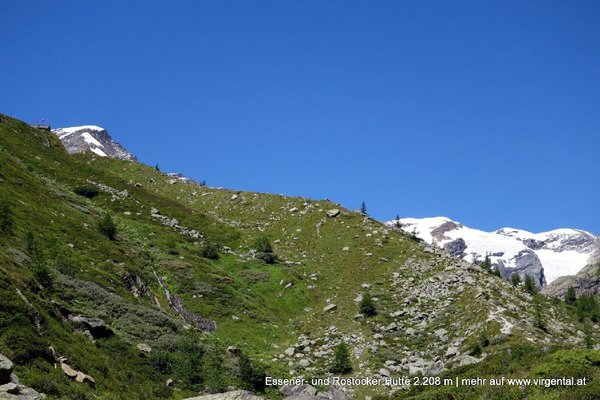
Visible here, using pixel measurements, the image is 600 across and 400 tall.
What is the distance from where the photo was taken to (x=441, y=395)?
2522 centimetres

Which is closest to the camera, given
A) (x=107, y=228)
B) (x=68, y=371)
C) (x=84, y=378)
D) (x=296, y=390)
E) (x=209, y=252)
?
(x=68, y=371)

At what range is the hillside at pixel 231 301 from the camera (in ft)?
95.2

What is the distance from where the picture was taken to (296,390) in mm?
41562

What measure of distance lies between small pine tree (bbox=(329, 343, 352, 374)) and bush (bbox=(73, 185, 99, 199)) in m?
49.4

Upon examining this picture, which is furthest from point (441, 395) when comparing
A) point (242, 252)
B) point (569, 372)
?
point (242, 252)

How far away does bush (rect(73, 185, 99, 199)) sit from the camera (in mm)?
81500

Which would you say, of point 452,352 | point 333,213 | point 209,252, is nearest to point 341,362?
point 452,352

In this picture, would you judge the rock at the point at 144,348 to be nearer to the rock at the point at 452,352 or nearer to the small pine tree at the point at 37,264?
the small pine tree at the point at 37,264

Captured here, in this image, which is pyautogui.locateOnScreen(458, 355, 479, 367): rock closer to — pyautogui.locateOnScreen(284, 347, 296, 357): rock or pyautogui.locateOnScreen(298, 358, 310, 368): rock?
pyautogui.locateOnScreen(298, 358, 310, 368): rock

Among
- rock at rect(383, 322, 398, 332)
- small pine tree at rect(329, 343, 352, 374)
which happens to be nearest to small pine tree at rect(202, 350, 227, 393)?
small pine tree at rect(329, 343, 352, 374)

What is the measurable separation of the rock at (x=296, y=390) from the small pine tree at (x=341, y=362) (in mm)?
7020

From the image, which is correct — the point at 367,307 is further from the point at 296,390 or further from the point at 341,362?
the point at 296,390

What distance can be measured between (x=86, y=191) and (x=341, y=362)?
51.0m

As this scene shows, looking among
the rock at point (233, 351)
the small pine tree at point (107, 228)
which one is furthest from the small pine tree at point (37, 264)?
the rock at point (233, 351)
